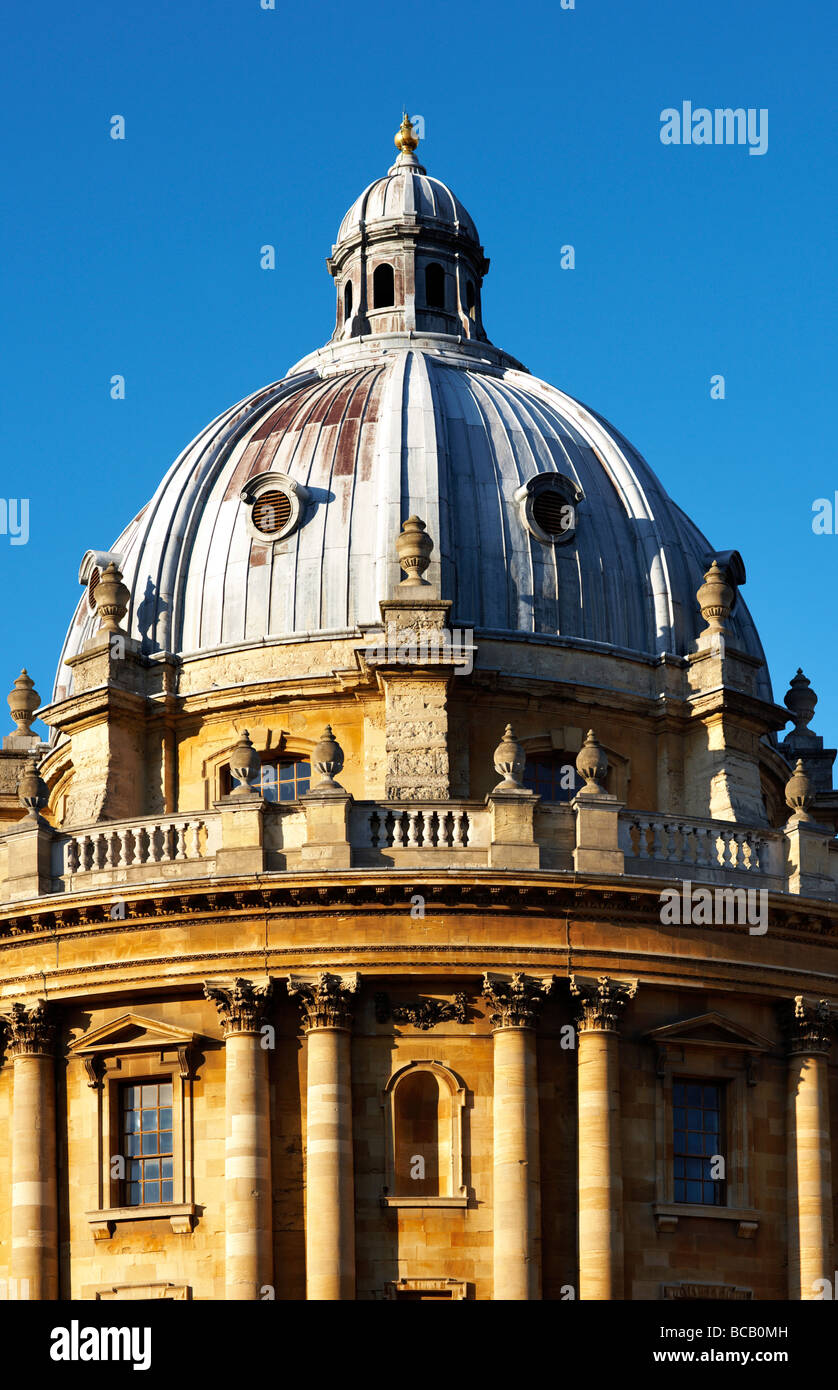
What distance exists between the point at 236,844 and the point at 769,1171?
32.4 ft

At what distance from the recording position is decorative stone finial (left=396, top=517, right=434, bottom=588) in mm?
49469

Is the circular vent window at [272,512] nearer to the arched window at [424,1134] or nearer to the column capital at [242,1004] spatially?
the column capital at [242,1004]

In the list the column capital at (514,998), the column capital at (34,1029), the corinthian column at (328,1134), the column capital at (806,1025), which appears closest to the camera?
Result: the corinthian column at (328,1134)

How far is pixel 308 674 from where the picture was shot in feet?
164

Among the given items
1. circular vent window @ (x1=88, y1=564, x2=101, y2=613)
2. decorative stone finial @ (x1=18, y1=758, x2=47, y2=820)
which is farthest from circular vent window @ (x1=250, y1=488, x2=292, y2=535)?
Answer: decorative stone finial @ (x1=18, y1=758, x2=47, y2=820)

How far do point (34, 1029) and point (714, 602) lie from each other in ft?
50.3

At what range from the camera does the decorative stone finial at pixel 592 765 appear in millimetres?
45094

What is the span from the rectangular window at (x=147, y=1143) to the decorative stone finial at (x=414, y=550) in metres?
10.4

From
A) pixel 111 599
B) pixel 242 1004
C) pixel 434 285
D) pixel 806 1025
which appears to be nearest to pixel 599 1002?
pixel 806 1025

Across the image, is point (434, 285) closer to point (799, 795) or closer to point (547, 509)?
point (547, 509)

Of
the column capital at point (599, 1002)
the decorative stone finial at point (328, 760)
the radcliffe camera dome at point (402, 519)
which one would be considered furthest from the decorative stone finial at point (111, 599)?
the column capital at point (599, 1002)

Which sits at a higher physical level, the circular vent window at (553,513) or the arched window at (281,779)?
the circular vent window at (553,513)
